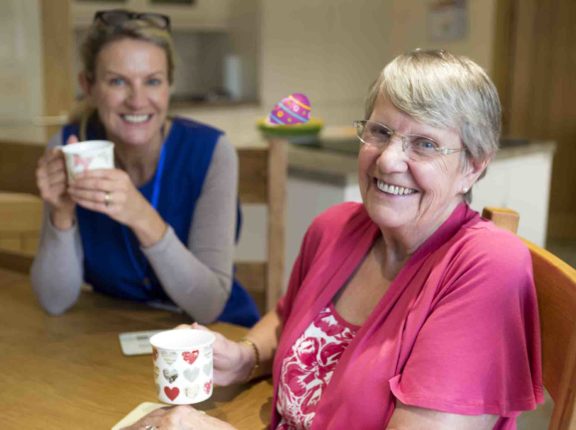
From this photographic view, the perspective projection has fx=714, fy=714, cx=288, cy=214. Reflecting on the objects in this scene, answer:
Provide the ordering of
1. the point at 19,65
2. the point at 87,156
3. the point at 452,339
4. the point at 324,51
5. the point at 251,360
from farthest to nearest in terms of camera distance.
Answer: the point at 324,51, the point at 19,65, the point at 87,156, the point at 251,360, the point at 452,339

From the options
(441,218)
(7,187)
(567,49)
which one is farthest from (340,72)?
(441,218)

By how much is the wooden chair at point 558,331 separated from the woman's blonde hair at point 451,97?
19 cm

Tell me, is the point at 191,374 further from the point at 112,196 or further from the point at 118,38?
the point at 118,38

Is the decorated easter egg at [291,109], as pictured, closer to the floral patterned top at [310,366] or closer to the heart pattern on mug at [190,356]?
the floral patterned top at [310,366]

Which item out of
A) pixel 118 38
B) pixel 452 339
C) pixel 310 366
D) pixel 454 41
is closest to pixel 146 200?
pixel 118 38

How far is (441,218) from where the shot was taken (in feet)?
3.51

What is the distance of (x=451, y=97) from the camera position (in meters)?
0.98

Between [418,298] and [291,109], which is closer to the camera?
[418,298]

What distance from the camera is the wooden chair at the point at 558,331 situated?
33.8 inches

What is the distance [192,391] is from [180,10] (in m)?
4.42

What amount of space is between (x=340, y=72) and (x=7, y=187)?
12.8ft

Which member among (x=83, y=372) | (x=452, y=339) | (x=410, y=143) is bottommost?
(x=83, y=372)

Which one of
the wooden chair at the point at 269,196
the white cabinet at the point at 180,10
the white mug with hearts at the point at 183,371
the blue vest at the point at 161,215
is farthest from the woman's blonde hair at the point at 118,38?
the white cabinet at the point at 180,10

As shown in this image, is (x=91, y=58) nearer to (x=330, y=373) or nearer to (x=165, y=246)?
(x=165, y=246)
